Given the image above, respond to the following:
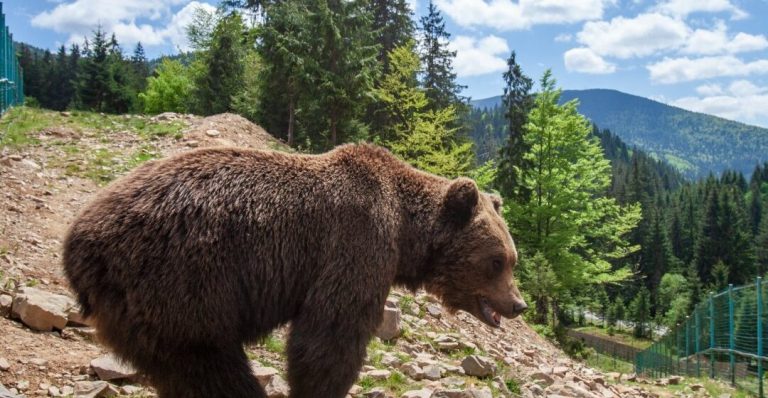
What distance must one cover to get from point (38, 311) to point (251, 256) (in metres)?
2.94

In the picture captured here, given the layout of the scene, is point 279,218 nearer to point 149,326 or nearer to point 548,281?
point 149,326

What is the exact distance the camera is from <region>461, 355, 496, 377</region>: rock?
6.68m

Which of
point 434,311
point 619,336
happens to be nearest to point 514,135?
point 434,311

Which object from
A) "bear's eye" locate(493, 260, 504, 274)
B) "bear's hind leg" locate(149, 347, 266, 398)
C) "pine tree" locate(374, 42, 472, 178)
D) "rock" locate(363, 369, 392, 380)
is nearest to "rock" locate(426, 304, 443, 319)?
"rock" locate(363, 369, 392, 380)

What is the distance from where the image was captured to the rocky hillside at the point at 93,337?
4.99 metres

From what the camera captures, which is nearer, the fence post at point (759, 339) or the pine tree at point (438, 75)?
the fence post at point (759, 339)

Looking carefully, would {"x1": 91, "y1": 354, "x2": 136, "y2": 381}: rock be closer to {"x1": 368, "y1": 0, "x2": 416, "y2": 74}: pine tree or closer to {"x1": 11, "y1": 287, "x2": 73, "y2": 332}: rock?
{"x1": 11, "y1": 287, "x2": 73, "y2": 332}: rock

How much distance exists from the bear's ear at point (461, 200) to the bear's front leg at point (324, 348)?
3.99 feet

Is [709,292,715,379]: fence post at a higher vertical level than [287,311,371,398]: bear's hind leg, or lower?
lower

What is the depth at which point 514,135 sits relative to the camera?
38.4 metres

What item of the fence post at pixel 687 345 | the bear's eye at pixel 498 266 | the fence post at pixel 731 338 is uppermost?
the bear's eye at pixel 498 266

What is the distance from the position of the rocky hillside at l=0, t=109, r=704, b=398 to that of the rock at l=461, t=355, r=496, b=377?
12 millimetres

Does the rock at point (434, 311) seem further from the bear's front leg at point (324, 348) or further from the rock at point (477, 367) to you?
the bear's front leg at point (324, 348)

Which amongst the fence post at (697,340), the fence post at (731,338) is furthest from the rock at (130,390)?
the fence post at (697,340)
